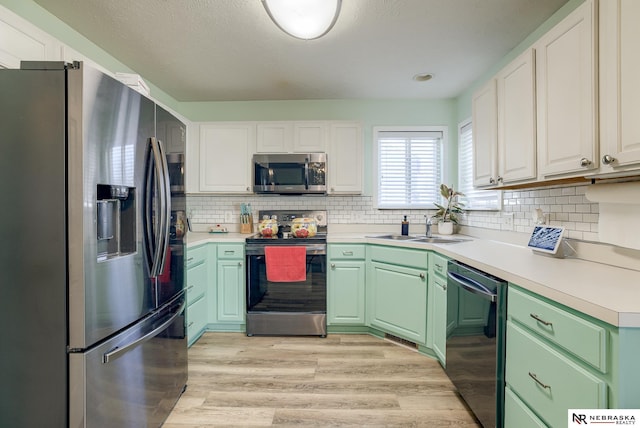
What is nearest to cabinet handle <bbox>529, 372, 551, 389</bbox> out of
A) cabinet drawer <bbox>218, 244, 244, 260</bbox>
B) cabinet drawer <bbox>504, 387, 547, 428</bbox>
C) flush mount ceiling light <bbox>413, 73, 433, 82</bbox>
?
cabinet drawer <bbox>504, 387, 547, 428</bbox>

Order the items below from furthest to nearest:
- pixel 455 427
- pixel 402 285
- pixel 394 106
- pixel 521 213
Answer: pixel 394 106 < pixel 402 285 < pixel 521 213 < pixel 455 427

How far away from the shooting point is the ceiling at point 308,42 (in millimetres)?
1774

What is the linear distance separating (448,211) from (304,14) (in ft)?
7.92

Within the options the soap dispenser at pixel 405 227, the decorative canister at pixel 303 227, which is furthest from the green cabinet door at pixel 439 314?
the decorative canister at pixel 303 227

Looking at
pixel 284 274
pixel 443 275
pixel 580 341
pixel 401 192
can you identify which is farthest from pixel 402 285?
pixel 580 341

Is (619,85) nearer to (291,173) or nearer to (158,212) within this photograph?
(158,212)

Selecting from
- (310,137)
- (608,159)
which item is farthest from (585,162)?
(310,137)

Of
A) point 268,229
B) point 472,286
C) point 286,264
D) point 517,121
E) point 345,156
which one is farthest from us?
point 345,156

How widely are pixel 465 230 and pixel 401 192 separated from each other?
778mm

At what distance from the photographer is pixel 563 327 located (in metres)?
0.99

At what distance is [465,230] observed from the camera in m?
3.08

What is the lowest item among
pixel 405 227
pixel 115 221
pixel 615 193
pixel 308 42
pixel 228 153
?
pixel 405 227

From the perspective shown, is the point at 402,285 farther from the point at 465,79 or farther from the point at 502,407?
the point at 465,79

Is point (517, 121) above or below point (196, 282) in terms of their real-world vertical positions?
above
